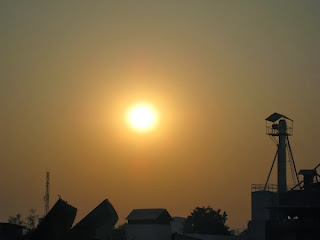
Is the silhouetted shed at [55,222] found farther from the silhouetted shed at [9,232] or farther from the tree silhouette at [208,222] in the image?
the tree silhouette at [208,222]

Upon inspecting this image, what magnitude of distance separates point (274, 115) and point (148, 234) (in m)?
23.3

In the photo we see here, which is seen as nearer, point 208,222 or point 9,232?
point 9,232

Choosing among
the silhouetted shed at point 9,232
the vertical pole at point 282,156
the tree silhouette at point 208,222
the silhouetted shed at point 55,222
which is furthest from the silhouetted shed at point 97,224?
the tree silhouette at point 208,222

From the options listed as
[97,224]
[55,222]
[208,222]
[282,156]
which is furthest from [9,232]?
[208,222]

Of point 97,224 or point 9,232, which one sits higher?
point 97,224

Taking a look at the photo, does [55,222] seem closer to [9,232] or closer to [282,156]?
[9,232]

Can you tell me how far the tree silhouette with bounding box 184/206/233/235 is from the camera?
10280cm

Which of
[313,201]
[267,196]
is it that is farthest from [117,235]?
[313,201]

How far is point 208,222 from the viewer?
105250 millimetres

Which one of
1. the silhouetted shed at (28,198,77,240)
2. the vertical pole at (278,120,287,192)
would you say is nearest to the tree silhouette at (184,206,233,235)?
the vertical pole at (278,120,287,192)

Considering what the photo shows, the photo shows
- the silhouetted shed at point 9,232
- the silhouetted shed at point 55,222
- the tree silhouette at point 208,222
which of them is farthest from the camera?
the tree silhouette at point 208,222

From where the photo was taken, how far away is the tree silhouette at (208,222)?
103 metres

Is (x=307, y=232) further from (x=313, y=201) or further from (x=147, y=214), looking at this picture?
(x=147, y=214)

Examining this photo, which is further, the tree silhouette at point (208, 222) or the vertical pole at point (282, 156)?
the tree silhouette at point (208, 222)
